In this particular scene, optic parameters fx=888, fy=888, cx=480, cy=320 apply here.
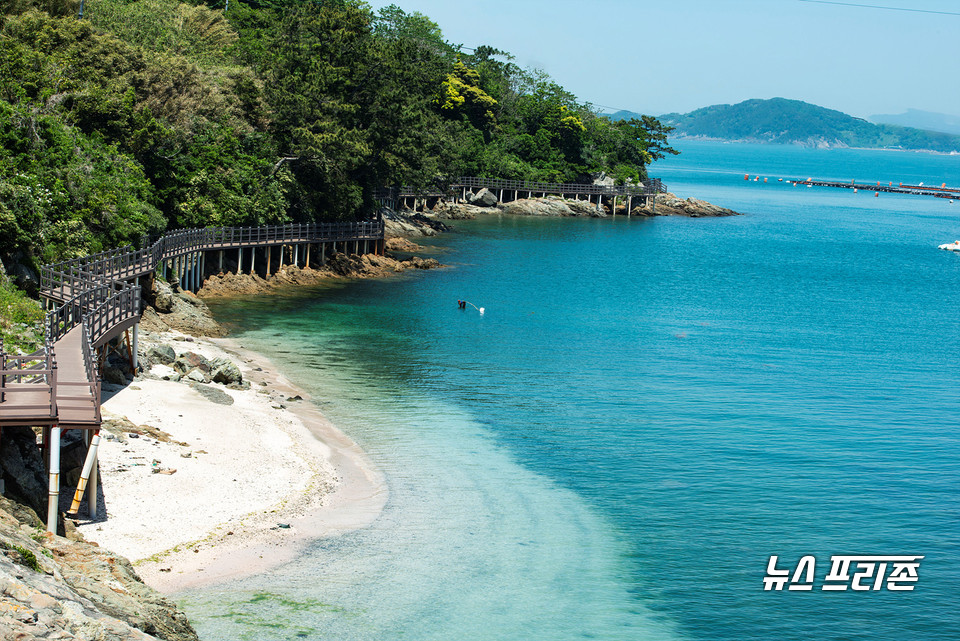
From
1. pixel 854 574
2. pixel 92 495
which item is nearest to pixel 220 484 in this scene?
pixel 92 495

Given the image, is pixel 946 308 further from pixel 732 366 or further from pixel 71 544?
pixel 71 544

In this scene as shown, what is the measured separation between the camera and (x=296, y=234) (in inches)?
2199

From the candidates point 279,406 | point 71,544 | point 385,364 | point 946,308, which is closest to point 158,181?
point 385,364

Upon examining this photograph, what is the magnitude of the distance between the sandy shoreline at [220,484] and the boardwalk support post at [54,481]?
1.08m

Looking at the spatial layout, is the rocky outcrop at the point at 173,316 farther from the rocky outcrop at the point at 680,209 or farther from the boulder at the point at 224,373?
the rocky outcrop at the point at 680,209

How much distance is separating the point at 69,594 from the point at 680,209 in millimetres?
109217

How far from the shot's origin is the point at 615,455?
2761 centimetres

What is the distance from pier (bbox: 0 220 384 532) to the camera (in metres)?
18.2

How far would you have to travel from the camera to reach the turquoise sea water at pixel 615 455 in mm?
18391

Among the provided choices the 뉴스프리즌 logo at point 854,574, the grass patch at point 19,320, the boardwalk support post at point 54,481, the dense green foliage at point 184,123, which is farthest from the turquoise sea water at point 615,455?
the grass patch at point 19,320

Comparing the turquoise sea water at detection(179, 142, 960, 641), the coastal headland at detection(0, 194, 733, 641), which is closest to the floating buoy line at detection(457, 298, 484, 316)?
the turquoise sea water at detection(179, 142, 960, 641)

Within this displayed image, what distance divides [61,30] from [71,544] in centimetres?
4090

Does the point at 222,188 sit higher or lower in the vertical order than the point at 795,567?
higher

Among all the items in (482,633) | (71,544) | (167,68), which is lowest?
(482,633)
